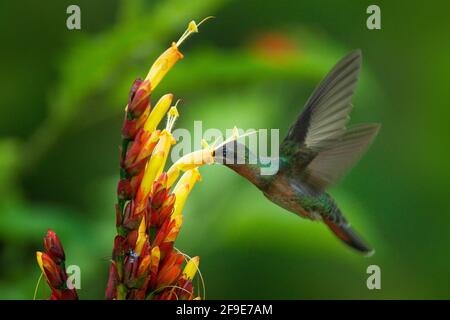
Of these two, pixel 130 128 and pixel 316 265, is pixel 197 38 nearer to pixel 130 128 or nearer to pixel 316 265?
pixel 316 265

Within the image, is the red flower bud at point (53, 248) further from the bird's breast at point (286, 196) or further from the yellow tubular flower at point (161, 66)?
the bird's breast at point (286, 196)

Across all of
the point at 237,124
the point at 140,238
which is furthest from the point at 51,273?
the point at 237,124

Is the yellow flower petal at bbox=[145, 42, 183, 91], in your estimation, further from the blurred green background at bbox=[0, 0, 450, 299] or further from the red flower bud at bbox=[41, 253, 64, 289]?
the blurred green background at bbox=[0, 0, 450, 299]

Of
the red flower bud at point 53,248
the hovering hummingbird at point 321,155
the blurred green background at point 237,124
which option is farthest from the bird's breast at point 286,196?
the red flower bud at point 53,248

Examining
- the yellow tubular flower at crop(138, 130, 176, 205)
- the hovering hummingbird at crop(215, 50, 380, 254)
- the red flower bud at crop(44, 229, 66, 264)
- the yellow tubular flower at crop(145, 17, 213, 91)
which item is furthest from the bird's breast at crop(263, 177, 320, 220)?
the red flower bud at crop(44, 229, 66, 264)

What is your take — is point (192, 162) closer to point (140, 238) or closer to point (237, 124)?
point (140, 238)

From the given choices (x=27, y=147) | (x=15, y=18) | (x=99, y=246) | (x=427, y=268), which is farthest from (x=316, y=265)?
(x=15, y=18)
